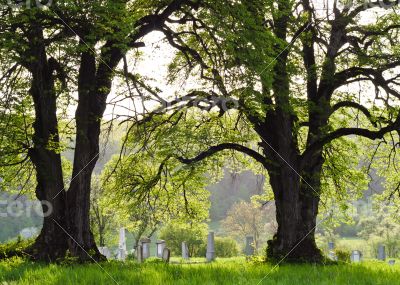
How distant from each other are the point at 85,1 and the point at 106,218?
103ft

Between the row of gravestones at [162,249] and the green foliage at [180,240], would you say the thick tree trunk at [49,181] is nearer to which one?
the row of gravestones at [162,249]

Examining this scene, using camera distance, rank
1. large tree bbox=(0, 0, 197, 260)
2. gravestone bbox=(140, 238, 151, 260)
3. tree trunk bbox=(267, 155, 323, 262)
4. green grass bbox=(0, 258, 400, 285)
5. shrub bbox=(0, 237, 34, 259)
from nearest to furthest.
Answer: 1. green grass bbox=(0, 258, 400, 285)
2. large tree bbox=(0, 0, 197, 260)
3. shrub bbox=(0, 237, 34, 259)
4. tree trunk bbox=(267, 155, 323, 262)
5. gravestone bbox=(140, 238, 151, 260)

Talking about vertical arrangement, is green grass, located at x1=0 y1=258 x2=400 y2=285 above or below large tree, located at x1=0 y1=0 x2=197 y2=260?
below

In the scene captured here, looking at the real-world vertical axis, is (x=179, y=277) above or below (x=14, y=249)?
below

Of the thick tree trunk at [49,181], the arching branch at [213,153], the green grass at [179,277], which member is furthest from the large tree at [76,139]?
the green grass at [179,277]

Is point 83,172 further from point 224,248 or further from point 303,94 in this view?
point 224,248

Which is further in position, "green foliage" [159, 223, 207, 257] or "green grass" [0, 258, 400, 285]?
"green foliage" [159, 223, 207, 257]

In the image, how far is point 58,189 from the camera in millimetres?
13719

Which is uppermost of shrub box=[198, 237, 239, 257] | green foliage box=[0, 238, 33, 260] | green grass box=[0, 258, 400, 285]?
green foliage box=[0, 238, 33, 260]

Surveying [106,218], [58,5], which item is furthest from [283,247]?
[106,218]

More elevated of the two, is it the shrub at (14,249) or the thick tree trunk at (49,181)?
the thick tree trunk at (49,181)

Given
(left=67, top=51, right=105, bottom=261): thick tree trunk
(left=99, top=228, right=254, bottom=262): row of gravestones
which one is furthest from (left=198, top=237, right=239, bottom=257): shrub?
(left=67, top=51, right=105, bottom=261): thick tree trunk

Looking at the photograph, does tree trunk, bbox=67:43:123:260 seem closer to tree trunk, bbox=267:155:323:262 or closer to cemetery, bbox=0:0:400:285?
cemetery, bbox=0:0:400:285

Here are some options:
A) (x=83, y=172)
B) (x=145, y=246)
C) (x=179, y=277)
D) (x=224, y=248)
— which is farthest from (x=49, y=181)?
(x=224, y=248)
